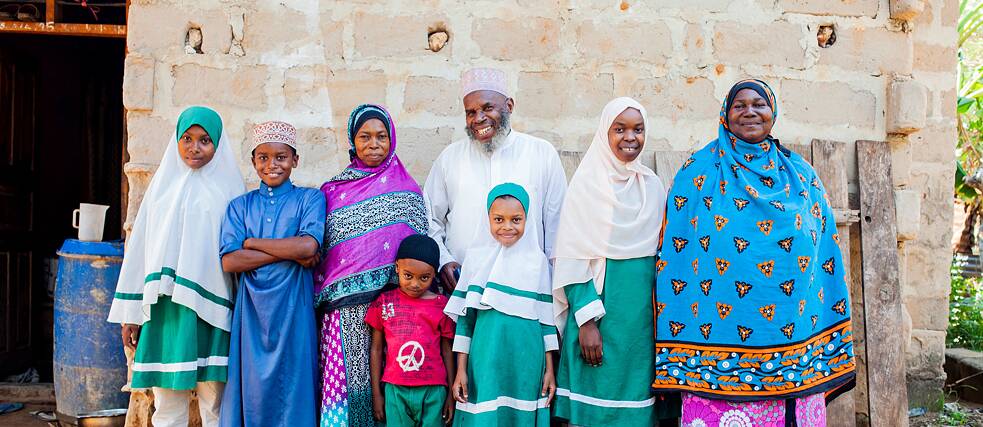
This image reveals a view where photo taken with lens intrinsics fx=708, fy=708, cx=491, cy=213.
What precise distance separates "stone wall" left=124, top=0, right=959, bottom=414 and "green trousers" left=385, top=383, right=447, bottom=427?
1243 millimetres

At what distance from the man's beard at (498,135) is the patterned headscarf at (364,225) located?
0.35 m

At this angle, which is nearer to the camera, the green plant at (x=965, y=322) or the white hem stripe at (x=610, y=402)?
the white hem stripe at (x=610, y=402)

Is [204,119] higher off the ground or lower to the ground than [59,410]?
higher

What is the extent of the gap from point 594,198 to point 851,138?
1811mm

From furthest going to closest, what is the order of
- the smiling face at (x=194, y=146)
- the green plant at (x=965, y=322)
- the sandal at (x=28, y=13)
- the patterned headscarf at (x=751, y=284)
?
the green plant at (x=965, y=322) → the sandal at (x=28, y=13) → the smiling face at (x=194, y=146) → the patterned headscarf at (x=751, y=284)

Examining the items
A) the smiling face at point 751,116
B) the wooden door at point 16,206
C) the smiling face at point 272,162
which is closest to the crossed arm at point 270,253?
the smiling face at point 272,162

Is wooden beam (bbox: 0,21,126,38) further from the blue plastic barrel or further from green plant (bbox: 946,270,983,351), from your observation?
green plant (bbox: 946,270,983,351)

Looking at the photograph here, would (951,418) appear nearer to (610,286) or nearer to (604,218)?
(610,286)

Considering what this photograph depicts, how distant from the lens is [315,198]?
3000 millimetres

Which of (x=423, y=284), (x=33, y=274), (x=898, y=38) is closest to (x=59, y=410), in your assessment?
(x=33, y=274)

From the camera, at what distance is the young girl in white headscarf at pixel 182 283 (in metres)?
2.87

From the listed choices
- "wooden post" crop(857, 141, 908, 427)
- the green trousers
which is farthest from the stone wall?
the green trousers

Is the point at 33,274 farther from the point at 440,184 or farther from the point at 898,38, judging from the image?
the point at 898,38

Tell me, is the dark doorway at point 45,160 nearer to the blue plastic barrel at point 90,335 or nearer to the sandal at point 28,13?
the sandal at point 28,13
